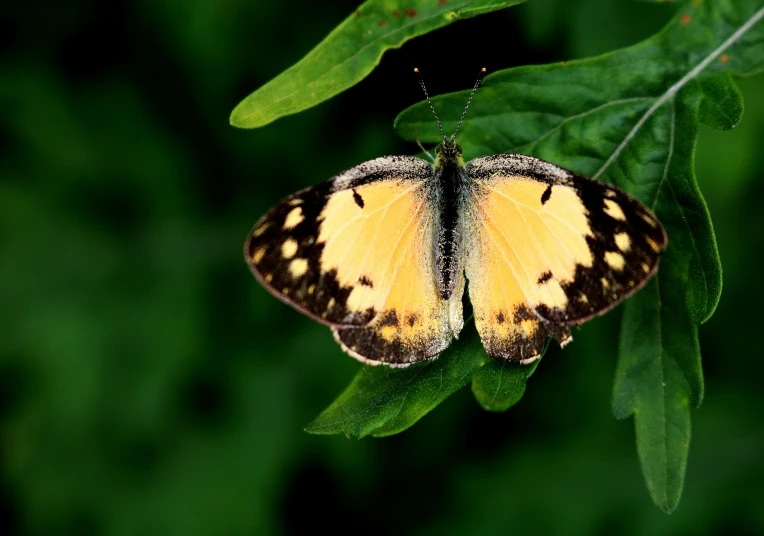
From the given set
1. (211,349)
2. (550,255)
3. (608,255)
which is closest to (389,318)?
(550,255)

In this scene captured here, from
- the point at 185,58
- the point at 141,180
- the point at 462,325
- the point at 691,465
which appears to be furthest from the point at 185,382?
the point at 691,465

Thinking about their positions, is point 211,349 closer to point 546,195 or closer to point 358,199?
point 358,199

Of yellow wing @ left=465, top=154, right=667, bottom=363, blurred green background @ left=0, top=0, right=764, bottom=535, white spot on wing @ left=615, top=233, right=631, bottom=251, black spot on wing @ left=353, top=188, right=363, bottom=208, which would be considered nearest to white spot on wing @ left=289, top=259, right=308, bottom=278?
black spot on wing @ left=353, top=188, right=363, bottom=208

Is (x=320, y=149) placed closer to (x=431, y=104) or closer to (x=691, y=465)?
(x=431, y=104)

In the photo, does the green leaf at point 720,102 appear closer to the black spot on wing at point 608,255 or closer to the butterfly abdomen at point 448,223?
the black spot on wing at point 608,255

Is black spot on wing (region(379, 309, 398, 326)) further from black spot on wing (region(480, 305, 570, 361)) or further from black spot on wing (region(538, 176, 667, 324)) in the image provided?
black spot on wing (region(538, 176, 667, 324))

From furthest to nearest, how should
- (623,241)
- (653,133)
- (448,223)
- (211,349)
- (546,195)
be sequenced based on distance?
(211,349), (448,223), (653,133), (546,195), (623,241)
